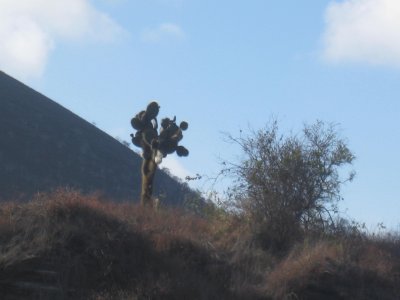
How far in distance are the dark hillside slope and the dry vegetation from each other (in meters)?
11.0

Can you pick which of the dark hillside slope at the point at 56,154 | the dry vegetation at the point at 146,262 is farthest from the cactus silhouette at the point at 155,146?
the dark hillside slope at the point at 56,154

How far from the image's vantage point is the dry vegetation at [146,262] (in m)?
18.1

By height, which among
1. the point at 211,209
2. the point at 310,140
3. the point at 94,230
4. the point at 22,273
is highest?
the point at 310,140

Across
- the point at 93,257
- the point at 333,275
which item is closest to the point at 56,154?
the point at 93,257

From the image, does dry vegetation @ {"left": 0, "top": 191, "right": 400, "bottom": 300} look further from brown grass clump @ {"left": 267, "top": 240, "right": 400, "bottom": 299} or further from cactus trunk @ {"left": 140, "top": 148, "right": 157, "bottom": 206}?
cactus trunk @ {"left": 140, "top": 148, "right": 157, "bottom": 206}

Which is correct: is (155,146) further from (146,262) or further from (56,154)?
(56,154)

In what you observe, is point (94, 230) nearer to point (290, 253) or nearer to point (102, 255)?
point (102, 255)

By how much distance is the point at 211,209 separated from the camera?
81.8 feet

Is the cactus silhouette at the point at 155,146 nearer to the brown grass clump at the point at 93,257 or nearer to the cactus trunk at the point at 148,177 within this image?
the cactus trunk at the point at 148,177

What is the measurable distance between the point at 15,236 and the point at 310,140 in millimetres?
9907

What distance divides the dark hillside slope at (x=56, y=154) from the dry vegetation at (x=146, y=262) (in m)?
11.0

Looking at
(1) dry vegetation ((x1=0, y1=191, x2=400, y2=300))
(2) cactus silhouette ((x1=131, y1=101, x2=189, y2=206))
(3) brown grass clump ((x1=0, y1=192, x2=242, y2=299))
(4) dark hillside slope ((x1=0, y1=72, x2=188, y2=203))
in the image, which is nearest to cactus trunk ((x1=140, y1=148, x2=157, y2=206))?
(2) cactus silhouette ((x1=131, y1=101, x2=189, y2=206))

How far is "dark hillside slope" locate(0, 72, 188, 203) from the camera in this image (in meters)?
34.6

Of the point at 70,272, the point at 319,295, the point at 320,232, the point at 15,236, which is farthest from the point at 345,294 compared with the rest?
the point at 15,236
